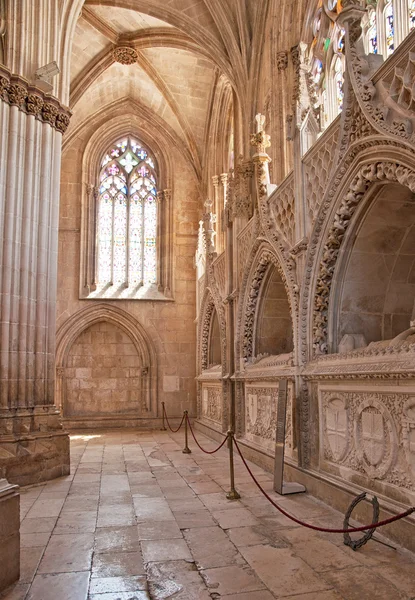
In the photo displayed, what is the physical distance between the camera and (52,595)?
132 inches

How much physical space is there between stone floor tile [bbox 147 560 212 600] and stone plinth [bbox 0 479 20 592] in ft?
2.99

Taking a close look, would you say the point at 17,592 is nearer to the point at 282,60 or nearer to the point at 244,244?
the point at 244,244

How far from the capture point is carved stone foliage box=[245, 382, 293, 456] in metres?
7.26

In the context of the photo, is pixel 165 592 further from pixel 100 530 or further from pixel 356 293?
pixel 356 293

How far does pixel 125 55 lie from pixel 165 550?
1360cm

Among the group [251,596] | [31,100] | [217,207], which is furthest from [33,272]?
[217,207]

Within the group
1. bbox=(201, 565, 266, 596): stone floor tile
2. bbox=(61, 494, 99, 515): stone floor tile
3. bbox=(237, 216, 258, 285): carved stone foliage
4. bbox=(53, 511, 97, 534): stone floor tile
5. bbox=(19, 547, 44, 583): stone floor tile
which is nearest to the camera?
bbox=(201, 565, 266, 596): stone floor tile

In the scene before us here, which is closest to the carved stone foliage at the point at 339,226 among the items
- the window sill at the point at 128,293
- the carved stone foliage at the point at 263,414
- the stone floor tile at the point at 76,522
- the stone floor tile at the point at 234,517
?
the carved stone foliage at the point at 263,414

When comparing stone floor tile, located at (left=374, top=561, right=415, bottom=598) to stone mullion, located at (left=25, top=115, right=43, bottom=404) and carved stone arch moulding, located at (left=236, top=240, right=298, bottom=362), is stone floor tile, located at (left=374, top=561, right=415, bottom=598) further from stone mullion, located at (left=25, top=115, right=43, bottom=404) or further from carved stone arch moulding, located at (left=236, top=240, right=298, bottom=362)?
carved stone arch moulding, located at (left=236, top=240, right=298, bottom=362)

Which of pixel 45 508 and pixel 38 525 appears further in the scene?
pixel 45 508

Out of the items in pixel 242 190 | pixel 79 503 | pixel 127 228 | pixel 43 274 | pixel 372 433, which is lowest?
pixel 79 503

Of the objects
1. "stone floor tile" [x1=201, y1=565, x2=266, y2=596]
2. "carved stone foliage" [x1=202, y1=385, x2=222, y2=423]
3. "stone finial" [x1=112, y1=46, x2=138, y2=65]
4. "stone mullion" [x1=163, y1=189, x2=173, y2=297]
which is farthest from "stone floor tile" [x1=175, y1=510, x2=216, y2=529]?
"stone finial" [x1=112, y1=46, x2=138, y2=65]

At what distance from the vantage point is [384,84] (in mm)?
5137

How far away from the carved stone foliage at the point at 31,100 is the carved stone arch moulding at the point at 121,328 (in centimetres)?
749
